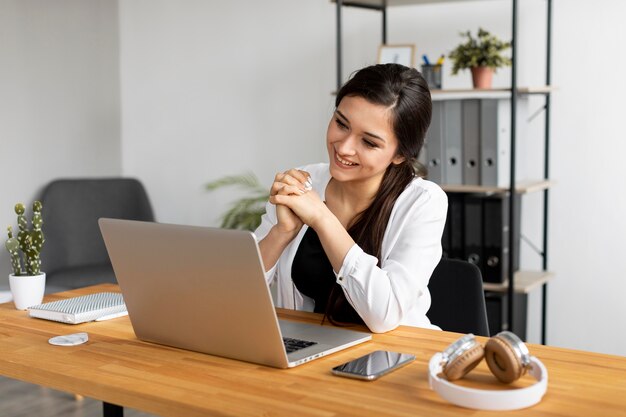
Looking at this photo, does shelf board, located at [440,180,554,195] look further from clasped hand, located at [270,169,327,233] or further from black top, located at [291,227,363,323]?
clasped hand, located at [270,169,327,233]

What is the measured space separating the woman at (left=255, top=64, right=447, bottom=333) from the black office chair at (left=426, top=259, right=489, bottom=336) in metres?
0.10

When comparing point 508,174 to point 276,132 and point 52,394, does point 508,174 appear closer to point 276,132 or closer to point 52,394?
point 276,132

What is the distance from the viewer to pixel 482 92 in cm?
330

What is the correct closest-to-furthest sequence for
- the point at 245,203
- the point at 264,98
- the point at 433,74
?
the point at 433,74 < the point at 245,203 < the point at 264,98

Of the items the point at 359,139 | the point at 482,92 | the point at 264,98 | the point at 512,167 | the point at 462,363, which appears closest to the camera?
the point at 462,363

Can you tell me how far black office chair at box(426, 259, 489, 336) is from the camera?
6.63 feet

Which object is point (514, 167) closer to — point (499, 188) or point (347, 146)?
point (499, 188)

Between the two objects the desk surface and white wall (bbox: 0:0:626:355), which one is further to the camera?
white wall (bbox: 0:0:626:355)

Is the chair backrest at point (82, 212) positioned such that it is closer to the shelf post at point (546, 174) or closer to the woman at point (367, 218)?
the shelf post at point (546, 174)

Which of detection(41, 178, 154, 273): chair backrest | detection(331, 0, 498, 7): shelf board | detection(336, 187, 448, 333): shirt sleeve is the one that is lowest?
detection(41, 178, 154, 273): chair backrest

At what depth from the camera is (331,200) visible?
84.5 inches

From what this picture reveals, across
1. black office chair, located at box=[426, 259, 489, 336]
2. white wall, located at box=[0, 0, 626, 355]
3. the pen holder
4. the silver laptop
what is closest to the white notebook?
the silver laptop

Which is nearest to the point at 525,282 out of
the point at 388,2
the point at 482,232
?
the point at 482,232

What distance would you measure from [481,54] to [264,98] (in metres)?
1.34
